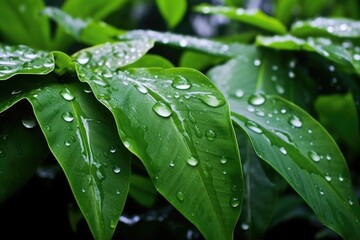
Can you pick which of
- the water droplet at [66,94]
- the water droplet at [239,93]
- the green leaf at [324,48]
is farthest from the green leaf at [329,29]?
the water droplet at [66,94]

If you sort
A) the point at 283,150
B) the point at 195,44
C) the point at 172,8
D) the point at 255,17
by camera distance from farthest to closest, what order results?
the point at 172,8
the point at 255,17
the point at 195,44
the point at 283,150

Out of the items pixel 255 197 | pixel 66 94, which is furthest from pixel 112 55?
pixel 255 197

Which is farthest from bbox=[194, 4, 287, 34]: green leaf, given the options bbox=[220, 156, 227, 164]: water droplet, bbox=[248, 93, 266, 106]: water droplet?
bbox=[220, 156, 227, 164]: water droplet

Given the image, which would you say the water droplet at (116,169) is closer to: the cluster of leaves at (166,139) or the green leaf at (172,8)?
the cluster of leaves at (166,139)

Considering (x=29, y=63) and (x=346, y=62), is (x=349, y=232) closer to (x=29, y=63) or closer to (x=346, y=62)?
(x=346, y=62)

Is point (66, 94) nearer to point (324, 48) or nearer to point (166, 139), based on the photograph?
point (166, 139)

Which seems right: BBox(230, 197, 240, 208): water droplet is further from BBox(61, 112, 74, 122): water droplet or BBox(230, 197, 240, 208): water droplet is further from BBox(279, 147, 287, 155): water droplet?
BBox(61, 112, 74, 122): water droplet

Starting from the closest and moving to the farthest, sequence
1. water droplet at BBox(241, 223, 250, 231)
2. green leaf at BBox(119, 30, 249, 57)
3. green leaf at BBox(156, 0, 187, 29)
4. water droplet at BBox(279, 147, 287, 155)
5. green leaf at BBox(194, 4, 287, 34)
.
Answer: water droplet at BBox(279, 147, 287, 155) → water droplet at BBox(241, 223, 250, 231) → green leaf at BBox(119, 30, 249, 57) → green leaf at BBox(194, 4, 287, 34) → green leaf at BBox(156, 0, 187, 29)
